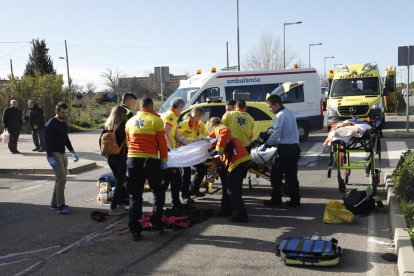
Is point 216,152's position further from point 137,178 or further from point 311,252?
point 311,252

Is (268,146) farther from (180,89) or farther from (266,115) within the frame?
(180,89)

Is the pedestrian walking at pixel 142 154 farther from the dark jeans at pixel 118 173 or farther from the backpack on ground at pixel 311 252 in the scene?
the backpack on ground at pixel 311 252

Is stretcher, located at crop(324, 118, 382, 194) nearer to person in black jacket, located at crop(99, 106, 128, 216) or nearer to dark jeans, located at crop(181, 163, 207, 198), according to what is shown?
dark jeans, located at crop(181, 163, 207, 198)

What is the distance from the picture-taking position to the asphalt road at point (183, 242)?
215 inches

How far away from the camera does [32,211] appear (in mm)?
8688

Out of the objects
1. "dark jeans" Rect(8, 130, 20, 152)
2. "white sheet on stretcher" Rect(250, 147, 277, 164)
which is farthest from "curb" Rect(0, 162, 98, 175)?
"white sheet on stretcher" Rect(250, 147, 277, 164)

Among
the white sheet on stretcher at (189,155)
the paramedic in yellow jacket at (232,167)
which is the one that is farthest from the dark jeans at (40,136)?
the paramedic in yellow jacket at (232,167)

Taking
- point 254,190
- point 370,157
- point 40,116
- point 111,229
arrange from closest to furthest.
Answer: point 111,229 < point 370,157 < point 254,190 < point 40,116

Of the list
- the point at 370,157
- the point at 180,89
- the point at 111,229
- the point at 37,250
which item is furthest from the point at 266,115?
the point at 37,250

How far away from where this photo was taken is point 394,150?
14938 mm

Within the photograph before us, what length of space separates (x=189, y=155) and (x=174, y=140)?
2.68 ft

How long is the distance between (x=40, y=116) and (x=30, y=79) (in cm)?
1092

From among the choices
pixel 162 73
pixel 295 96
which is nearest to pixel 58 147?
pixel 295 96

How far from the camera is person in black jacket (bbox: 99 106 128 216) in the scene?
7.85m
